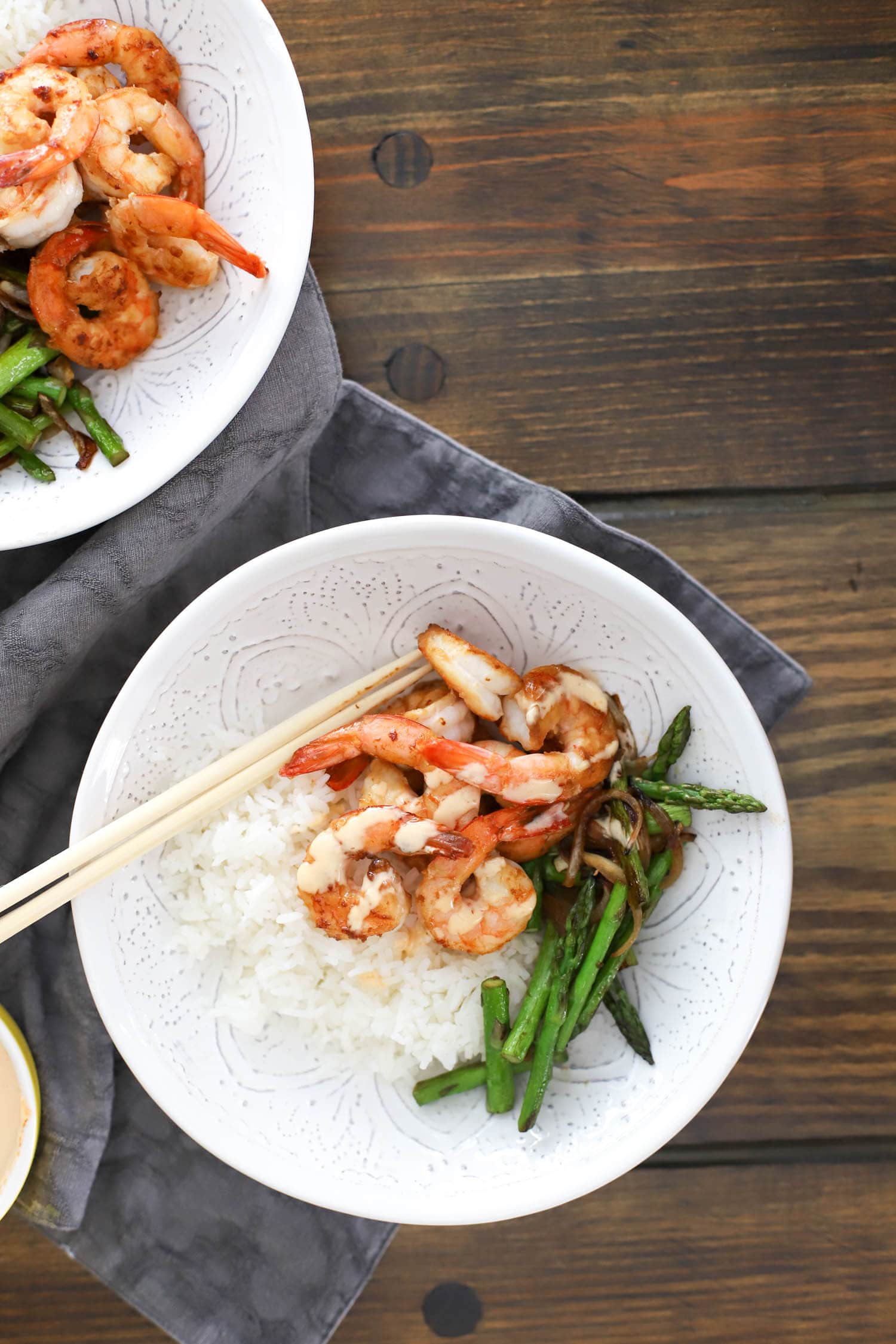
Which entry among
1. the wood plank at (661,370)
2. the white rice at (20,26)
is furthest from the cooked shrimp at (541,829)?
the white rice at (20,26)

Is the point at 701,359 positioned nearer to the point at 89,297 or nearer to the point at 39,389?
the point at 89,297

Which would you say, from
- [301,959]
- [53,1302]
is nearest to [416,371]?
[301,959]

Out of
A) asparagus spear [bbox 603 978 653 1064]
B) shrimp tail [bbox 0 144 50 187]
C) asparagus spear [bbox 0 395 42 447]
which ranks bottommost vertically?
asparagus spear [bbox 603 978 653 1064]

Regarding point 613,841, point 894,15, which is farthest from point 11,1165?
point 894,15

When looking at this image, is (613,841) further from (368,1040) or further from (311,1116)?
(311,1116)

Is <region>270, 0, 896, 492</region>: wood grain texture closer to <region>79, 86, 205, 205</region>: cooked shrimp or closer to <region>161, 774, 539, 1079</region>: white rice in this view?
<region>79, 86, 205, 205</region>: cooked shrimp

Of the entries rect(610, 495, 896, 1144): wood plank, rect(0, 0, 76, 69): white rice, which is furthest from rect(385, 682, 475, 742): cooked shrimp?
rect(0, 0, 76, 69): white rice
